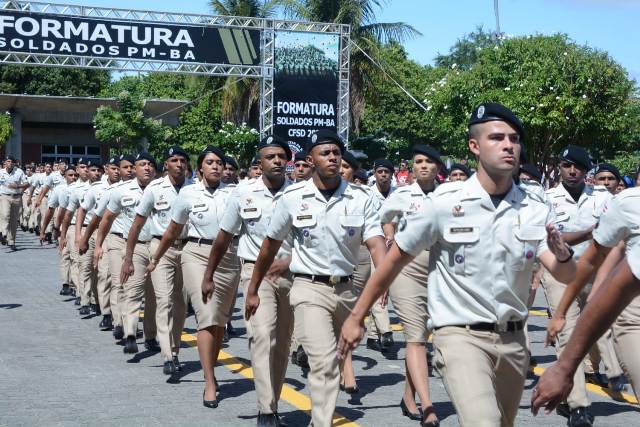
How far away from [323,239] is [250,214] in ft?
4.69

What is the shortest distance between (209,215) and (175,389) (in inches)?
60.7

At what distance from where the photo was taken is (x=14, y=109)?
5328 centimetres

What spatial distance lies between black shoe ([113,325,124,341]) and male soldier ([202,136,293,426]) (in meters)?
3.72

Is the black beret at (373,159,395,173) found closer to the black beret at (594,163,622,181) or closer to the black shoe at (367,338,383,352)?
the black shoe at (367,338,383,352)

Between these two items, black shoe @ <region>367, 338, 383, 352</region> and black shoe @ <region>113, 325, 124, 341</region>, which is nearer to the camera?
black shoe @ <region>367, 338, 383, 352</region>

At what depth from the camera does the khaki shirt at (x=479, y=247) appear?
4785 mm

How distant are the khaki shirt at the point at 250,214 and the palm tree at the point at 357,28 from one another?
36.2 metres

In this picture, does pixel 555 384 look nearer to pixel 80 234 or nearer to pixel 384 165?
pixel 384 165

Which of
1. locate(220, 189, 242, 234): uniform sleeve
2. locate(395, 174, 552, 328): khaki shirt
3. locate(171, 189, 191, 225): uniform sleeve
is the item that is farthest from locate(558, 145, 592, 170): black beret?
locate(395, 174, 552, 328): khaki shirt

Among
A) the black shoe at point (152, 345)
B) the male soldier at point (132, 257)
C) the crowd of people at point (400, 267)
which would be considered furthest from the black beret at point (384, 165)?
the black shoe at point (152, 345)

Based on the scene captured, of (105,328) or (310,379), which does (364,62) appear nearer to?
(105,328)

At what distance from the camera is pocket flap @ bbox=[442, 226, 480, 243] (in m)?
4.80

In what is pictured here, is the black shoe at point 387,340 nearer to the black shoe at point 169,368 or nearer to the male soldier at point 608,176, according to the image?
the black shoe at point 169,368

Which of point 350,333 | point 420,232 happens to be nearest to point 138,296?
point 350,333
